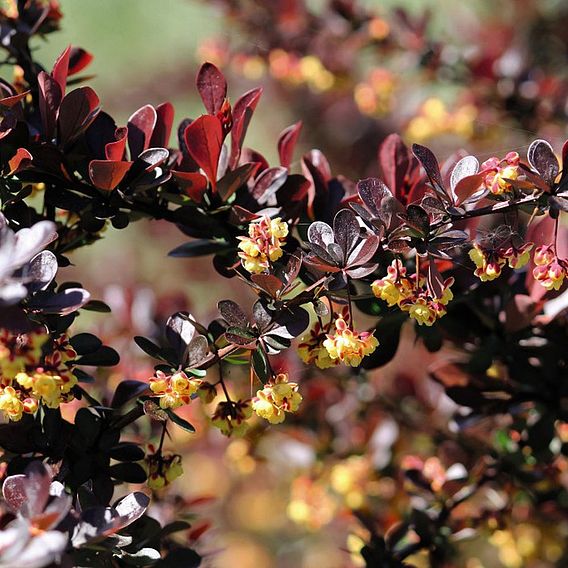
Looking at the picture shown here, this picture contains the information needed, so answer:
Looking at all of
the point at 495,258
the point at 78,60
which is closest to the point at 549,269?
the point at 495,258

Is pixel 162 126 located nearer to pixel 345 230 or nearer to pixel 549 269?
pixel 345 230

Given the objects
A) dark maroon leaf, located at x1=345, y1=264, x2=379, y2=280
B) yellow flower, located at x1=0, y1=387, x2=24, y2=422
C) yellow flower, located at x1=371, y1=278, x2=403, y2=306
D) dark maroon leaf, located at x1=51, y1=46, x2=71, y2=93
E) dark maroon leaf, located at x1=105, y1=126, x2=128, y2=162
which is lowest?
yellow flower, located at x1=0, y1=387, x2=24, y2=422

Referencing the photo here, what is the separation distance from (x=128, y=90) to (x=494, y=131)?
1.83 meters

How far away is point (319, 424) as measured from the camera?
1132mm

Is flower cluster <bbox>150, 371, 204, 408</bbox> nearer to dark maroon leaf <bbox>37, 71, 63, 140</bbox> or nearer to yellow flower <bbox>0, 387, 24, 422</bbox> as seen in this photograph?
yellow flower <bbox>0, 387, 24, 422</bbox>

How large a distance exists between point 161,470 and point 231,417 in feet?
0.25

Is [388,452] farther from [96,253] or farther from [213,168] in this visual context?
[96,253]

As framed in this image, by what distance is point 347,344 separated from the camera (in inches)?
22.2

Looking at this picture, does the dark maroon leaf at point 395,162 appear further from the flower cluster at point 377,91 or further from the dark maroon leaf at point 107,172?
the flower cluster at point 377,91

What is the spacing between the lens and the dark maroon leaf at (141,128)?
0.66 metres

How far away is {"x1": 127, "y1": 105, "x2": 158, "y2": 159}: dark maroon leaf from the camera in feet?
2.15

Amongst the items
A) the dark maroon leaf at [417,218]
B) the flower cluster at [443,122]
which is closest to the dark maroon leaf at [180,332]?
the dark maroon leaf at [417,218]

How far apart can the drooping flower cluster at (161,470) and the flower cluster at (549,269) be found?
0.34m

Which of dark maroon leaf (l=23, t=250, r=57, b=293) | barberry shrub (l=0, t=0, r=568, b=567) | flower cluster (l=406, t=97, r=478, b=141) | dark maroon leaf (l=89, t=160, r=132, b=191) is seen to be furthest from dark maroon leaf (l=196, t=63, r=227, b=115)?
flower cluster (l=406, t=97, r=478, b=141)
